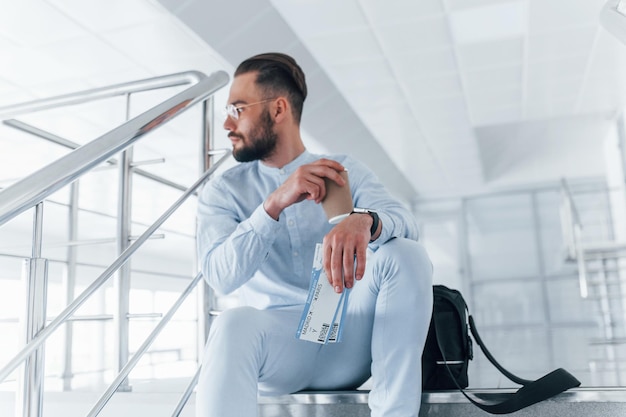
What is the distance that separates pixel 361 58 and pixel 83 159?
3.41m

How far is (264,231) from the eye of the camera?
102cm

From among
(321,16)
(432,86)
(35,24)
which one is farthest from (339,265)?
(432,86)

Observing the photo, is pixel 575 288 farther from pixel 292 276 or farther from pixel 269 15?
pixel 292 276

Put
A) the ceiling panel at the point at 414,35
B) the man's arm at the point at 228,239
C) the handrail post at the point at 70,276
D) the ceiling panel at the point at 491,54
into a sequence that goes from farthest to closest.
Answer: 1. the ceiling panel at the point at 491,54
2. the ceiling panel at the point at 414,35
3. the handrail post at the point at 70,276
4. the man's arm at the point at 228,239

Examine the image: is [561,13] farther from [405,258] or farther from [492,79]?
[405,258]

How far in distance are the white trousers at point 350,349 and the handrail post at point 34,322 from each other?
0.21 m

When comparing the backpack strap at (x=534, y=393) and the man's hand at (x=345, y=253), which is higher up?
the man's hand at (x=345, y=253)

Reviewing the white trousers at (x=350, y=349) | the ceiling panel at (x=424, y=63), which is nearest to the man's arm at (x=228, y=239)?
the white trousers at (x=350, y=349)

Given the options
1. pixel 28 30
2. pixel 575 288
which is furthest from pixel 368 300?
pixel 575 288

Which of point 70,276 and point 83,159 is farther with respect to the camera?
point 70,276

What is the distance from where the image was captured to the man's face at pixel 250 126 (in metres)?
1.24

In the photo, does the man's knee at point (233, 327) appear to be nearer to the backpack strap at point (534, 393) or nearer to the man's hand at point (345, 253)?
the man's hand at point (345, 253)

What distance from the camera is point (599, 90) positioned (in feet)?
17.1

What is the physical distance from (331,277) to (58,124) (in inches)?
166
